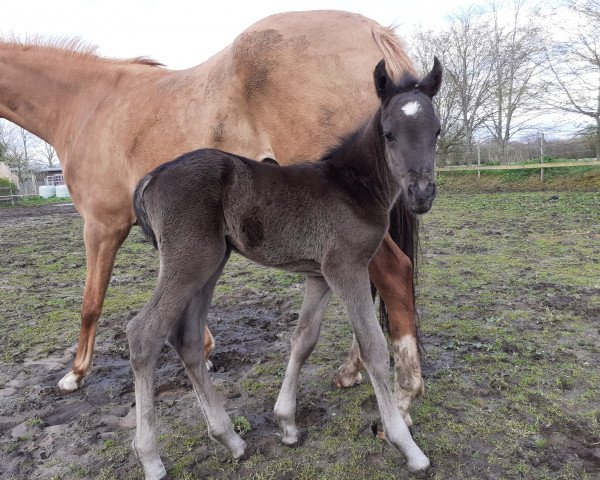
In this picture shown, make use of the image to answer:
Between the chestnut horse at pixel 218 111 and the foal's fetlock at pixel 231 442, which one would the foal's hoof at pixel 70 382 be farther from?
the foal's fetlock at pixel 231 442

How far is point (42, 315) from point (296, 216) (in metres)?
3.61

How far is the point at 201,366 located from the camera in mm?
2338

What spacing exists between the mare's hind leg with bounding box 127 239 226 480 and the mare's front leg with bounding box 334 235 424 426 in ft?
3.39

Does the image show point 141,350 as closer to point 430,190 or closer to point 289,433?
point 289,433

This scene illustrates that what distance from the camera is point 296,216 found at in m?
2.15

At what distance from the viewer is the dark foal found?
207 centimetres

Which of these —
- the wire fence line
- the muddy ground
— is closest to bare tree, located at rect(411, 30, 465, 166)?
the wire fence line

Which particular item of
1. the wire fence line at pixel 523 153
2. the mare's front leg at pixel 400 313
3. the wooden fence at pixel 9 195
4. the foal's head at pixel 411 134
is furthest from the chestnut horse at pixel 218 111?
the wooden fence at pixel 9 195

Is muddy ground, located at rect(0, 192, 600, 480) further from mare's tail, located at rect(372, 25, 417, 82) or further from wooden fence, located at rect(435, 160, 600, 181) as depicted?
wooden fence, located at rect(435, 160, 600, 181)

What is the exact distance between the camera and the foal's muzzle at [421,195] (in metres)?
1.89

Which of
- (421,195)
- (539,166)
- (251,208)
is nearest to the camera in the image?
(421,195)

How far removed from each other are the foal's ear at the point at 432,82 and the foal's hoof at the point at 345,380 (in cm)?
172

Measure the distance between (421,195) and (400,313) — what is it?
932 mm

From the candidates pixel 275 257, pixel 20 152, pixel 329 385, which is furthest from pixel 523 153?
pixel 20 152
